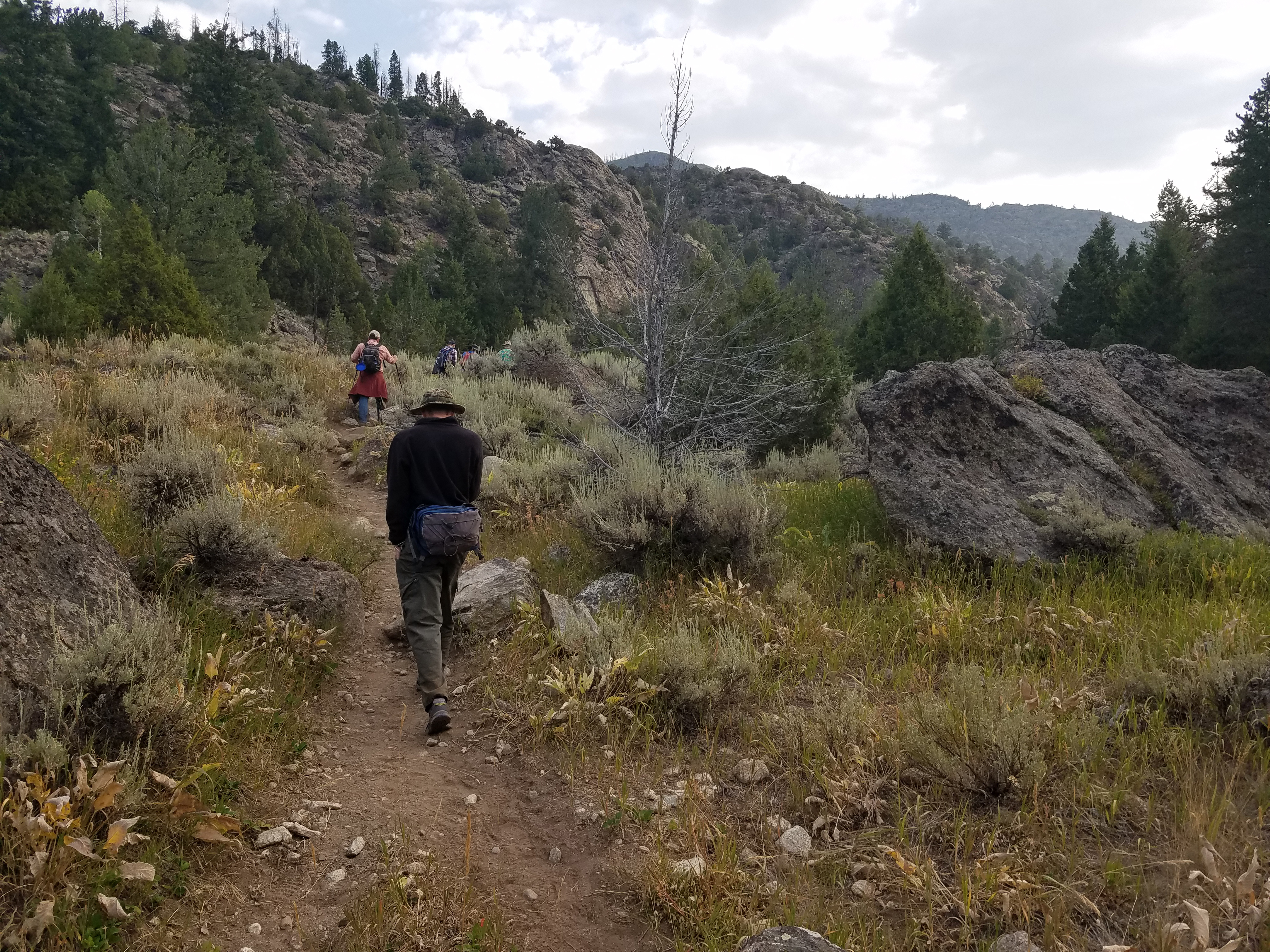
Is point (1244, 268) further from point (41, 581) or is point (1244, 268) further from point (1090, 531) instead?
point (41, 581)

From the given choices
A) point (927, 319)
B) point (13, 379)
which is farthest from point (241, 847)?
point (927, 319)

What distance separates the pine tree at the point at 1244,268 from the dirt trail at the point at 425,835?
1003 inches

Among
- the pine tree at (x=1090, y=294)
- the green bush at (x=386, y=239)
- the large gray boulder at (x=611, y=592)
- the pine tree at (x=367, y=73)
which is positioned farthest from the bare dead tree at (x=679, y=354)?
the pine tree at (x=367, y=73)

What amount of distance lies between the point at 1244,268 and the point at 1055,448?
22.9 m

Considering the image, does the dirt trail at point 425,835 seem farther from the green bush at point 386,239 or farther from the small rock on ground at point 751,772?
the green bush at point 386,239

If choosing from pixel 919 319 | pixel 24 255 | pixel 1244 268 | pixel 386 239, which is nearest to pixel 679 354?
pixel 919 319

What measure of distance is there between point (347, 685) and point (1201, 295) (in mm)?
27891

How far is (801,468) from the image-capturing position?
9820mm

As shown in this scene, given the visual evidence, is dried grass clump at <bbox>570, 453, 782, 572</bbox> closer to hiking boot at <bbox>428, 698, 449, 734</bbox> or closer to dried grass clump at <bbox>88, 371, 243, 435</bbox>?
hiking boot at <bbox>428, 698, 449, 734</bbox>

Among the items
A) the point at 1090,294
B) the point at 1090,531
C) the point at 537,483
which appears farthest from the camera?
the point at 1090,294

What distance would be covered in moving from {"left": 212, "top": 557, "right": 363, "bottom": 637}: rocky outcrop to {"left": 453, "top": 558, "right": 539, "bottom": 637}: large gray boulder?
0.73 m

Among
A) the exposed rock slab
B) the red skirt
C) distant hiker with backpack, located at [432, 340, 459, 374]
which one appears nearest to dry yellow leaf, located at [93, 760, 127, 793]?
the exposed rock slab

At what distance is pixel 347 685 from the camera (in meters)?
4.07

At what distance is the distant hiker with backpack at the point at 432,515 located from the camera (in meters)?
4.10
